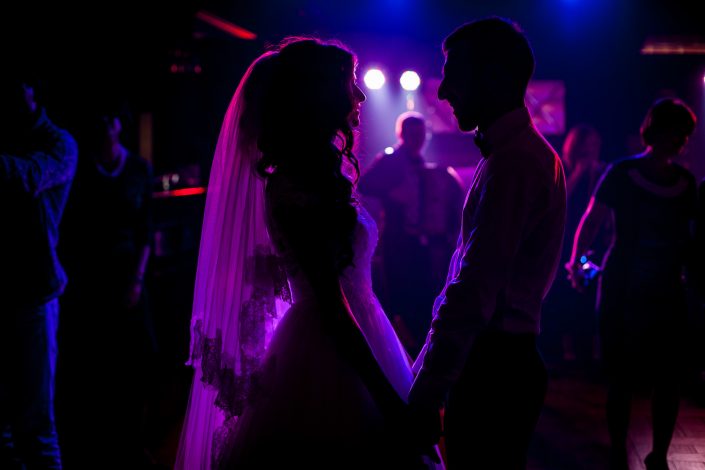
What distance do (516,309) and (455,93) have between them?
0.61 m

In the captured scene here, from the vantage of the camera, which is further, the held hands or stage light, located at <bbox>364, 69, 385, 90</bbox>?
stage light, located at <bbox>364, 69, 385, 90</bbox>

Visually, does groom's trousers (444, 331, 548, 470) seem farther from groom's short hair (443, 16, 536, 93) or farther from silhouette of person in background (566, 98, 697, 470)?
silhouette of person in background (566, 98, 697, 470)

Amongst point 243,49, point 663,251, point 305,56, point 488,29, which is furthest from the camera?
point 243,49

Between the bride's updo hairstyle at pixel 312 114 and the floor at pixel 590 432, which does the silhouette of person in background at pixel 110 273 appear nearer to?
the bride's updo hairstyle at pixel 312 114

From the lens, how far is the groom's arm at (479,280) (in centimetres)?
162

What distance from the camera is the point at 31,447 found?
2.72 meters

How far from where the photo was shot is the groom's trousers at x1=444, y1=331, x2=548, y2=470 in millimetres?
1681

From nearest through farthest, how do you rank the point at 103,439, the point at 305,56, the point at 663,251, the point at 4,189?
the point at 305,56
the point at 4,189
the point at 663,251
the point at 103,439

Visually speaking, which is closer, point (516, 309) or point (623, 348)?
point (516, 309)

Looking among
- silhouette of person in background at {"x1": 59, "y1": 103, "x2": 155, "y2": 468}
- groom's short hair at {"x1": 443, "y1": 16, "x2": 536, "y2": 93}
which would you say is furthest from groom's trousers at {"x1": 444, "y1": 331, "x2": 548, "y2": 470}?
silhouette of person in background at {"x1": 59, "y1": 103, "x2": 155, "y2": 468}

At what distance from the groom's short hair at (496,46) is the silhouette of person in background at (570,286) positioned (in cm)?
349

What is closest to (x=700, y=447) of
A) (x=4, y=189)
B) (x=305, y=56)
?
(x=305, y=56)

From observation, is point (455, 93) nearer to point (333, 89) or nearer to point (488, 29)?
point (488, 29)

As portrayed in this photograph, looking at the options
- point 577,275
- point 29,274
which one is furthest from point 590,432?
point 29,274
